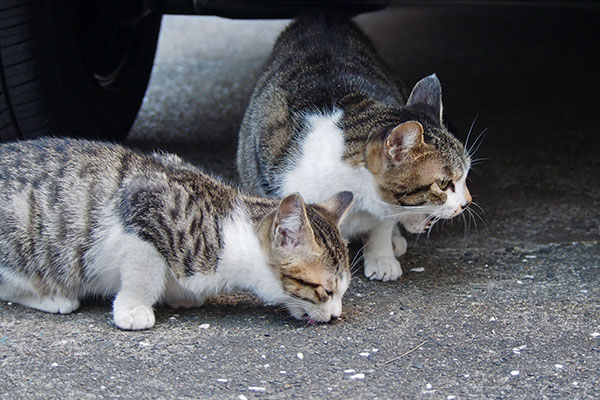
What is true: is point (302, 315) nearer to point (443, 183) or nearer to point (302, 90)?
point (443, 183)

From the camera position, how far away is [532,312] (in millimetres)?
3338

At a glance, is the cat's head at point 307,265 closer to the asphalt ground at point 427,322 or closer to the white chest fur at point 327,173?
the asphalt ground at point 427,322

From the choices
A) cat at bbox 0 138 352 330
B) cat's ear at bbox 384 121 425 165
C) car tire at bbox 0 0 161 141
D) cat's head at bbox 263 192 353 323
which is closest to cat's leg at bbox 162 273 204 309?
cat at bbox 0 138 352 330

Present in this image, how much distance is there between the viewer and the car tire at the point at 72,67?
12.9ft

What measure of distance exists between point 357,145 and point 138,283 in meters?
1.12

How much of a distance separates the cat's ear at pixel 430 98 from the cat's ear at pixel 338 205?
0.70 metres

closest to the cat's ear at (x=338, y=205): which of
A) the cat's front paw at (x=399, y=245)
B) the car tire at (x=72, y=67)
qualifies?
the cat's front paw at (x=399, y=245)

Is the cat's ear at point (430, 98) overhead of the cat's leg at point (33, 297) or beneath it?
overhead

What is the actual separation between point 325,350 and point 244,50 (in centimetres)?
565

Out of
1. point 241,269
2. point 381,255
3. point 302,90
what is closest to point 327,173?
point 381,255

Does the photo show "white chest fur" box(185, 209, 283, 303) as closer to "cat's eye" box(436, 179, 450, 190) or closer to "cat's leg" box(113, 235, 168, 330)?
"cat's leg" box(113, 235, 168, 330)

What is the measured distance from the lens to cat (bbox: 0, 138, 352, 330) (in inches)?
124

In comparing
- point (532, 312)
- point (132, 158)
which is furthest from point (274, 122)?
point (532, 312)

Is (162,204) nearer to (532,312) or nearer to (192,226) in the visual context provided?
(192,226)
